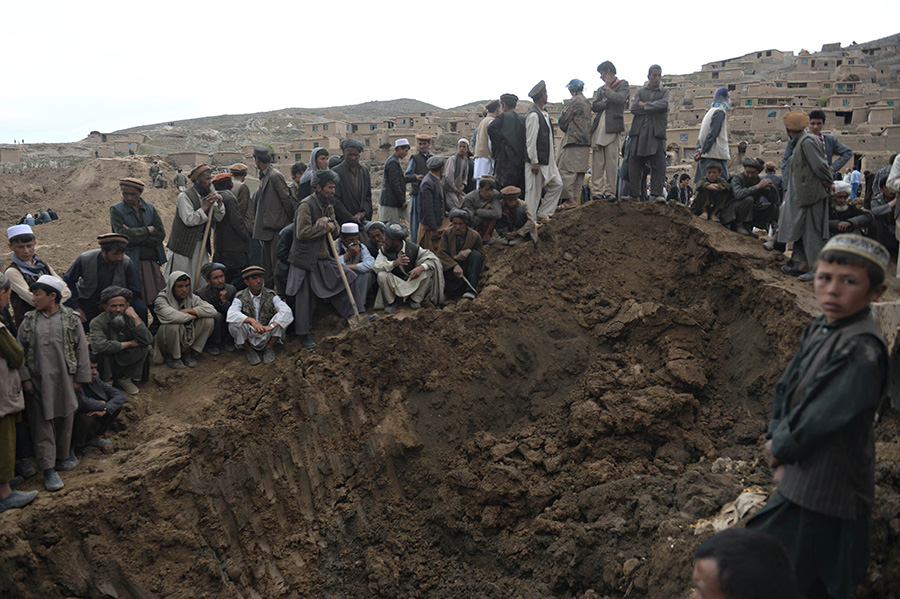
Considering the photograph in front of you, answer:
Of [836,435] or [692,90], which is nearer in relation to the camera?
[836,435]

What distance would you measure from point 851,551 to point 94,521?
16.2 ft

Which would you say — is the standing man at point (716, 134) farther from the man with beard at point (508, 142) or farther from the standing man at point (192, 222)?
the standing man at point (192, 222)

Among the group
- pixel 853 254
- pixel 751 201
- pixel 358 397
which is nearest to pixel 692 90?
pixel 751 201

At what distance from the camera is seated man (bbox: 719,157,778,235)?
796 centimetres

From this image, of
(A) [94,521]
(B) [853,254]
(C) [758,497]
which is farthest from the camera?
(A) [94,521]

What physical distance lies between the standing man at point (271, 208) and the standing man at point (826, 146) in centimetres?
605

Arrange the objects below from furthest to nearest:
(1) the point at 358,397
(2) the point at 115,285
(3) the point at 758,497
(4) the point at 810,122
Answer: (4) the point at 810,122 < (1) the point at 358,397 < (2) the point at 115,285 < (3) the point at 758,497

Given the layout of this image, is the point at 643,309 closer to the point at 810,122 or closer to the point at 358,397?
the point at 810,122

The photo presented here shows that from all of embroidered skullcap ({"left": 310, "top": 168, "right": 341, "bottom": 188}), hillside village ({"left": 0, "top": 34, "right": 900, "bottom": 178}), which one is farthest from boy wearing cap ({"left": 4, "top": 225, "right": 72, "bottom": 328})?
hillside village ({"left": 0, "top": 34, "right": 900, "bottom": 178})

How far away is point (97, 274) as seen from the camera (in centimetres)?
592

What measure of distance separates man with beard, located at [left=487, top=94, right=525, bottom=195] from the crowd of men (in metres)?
0.02

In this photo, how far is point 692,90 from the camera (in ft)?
110

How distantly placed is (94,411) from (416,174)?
18.1ft

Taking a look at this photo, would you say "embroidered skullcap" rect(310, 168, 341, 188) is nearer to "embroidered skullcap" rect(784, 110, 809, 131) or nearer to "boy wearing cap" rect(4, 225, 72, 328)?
"boy wearing cap" rect(4, 225, 72, 328)
